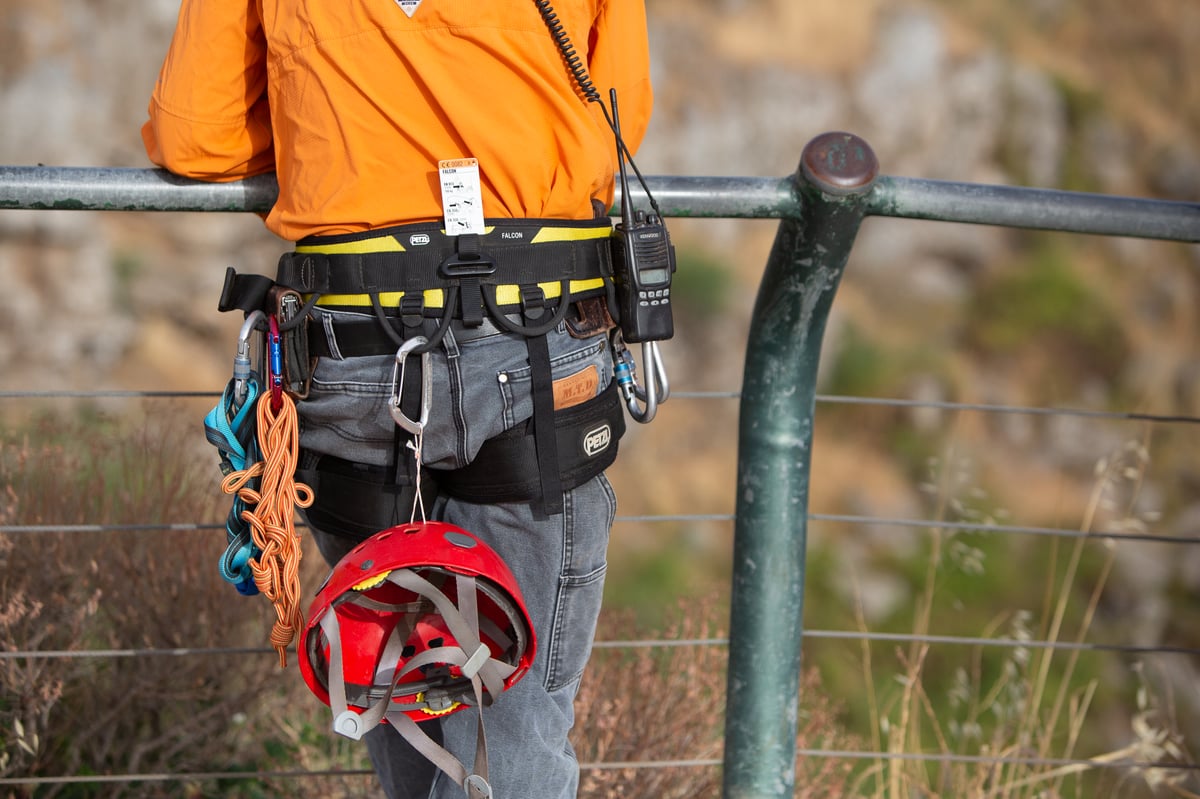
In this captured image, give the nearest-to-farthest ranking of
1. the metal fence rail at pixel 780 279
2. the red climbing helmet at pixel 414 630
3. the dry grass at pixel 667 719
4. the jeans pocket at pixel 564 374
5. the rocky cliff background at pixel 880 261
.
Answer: the red climbing helmet at pixel 414 630, the jeans pocket at pixel 564 374, the metal fence rail at pixel 780 279, the dry grass at pixel 667 719, the rocky cliff background at pixel 880 261

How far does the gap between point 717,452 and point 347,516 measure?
13.4 m

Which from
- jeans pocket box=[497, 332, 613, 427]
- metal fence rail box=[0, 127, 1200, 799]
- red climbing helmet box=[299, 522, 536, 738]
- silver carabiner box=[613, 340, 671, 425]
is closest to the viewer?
red climbing helmet box=[299, 522, 536, 738]

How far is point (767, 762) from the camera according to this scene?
6.16 feet

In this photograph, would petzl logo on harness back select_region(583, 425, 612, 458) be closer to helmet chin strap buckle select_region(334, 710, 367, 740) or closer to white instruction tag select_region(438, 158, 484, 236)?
white instruction tag select_region(438, 158, 484, 236)

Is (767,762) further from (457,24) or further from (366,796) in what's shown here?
(457,24)

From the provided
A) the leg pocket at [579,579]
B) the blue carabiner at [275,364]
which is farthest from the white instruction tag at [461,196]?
the leg pocket at [579,579]

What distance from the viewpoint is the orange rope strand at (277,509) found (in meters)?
1.43

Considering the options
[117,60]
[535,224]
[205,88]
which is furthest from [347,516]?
[117,60]

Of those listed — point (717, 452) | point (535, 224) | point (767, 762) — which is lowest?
point (717, 452)

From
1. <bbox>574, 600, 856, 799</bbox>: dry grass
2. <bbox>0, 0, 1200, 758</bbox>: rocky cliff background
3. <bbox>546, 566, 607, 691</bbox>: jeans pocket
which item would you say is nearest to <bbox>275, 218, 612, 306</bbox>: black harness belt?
<bbox>546, 566, 607, 691</bbox>: jeans pocket

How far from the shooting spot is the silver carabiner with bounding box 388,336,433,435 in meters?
1.34

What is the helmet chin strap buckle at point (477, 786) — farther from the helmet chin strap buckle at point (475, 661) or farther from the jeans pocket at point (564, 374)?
Result: the jeans pocket at point (564, 374)

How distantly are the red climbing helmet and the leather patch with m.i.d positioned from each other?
204 millimetres

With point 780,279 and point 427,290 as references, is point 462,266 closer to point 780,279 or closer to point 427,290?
point 427,290
